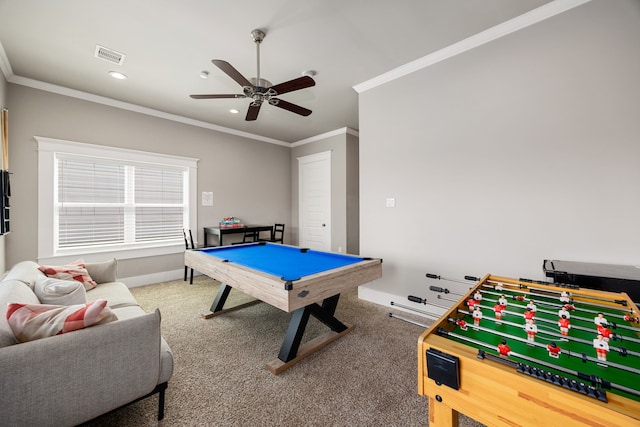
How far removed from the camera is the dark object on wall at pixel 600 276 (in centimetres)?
154

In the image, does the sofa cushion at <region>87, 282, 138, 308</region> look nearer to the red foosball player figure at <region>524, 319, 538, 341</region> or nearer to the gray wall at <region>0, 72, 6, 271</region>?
the gray wall at <region>0, 72, 6, 271</region>

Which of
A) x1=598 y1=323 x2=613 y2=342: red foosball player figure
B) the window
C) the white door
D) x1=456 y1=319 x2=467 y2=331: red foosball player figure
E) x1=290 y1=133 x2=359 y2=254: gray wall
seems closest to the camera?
x1=598 y1=323 x2=613 y2=342: red foosball player figure

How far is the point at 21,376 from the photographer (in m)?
1.01

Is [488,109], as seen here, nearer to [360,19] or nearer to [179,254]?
[360,19]

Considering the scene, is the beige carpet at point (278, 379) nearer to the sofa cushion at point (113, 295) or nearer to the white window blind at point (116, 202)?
the sofa cushion at point (113, 295)

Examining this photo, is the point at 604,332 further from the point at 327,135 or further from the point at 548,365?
the point at 327,135

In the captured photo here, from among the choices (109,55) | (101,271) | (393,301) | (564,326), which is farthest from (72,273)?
(564,326)

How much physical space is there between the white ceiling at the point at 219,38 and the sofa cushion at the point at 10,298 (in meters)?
2.16

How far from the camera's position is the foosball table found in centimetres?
68

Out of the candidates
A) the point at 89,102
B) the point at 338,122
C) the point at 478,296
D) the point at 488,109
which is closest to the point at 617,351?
the point at 478,296

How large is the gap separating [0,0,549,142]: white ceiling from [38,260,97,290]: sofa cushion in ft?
7.08

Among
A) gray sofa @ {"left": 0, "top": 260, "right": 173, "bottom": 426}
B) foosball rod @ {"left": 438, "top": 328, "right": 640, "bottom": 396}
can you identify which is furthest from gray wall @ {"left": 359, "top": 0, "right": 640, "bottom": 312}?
gray sofa @ {"left": 0, "top": 260, "right": 173, "bottom": 426}

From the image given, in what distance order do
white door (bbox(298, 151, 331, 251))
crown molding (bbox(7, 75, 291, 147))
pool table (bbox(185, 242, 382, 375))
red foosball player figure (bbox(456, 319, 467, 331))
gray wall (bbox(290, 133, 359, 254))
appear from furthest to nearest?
white door (bbox(298, 151, 331, 251)), gray wall (bbox(290, 133, 359, 254)), crown molding (bbox(7, 75, 291, 147)), pool table (bbox(185, 242, 382, 375)), red foosball player figure (bbox(456, 319, 467, 331))

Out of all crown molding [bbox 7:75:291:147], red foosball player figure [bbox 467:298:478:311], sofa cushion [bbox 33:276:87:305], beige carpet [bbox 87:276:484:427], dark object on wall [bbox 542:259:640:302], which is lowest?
beige carpet [bbox 87:276:484:427]
